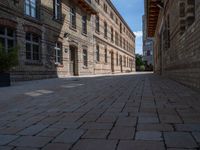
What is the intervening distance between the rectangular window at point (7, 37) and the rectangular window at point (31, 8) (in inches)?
75.1

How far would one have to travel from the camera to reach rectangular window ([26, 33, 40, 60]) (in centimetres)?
1523

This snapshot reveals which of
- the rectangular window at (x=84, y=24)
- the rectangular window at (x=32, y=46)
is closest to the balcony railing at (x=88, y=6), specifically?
the rectangular window at (x=84, y=24)

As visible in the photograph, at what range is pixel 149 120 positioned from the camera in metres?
4.06

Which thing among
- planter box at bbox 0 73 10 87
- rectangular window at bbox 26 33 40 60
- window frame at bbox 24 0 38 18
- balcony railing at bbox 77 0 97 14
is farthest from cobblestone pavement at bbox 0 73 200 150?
balcony railing at bbox 77 0 97 14

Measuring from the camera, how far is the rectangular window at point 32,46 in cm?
1523

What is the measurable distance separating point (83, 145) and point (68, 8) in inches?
778

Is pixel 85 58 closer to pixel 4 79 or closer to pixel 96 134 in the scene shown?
pixel 4 79

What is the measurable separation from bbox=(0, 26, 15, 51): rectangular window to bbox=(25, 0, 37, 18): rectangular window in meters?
1.91

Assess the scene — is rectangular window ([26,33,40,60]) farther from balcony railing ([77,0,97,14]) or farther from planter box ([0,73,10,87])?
balcony railing ([77,0,97,14])

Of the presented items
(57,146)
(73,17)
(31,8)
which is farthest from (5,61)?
(73,17)

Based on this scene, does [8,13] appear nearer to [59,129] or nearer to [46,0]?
[46,0]

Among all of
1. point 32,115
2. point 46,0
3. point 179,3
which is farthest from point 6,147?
point 46,0

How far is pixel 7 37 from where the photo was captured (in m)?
13.4

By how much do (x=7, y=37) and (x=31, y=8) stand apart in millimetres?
3105
